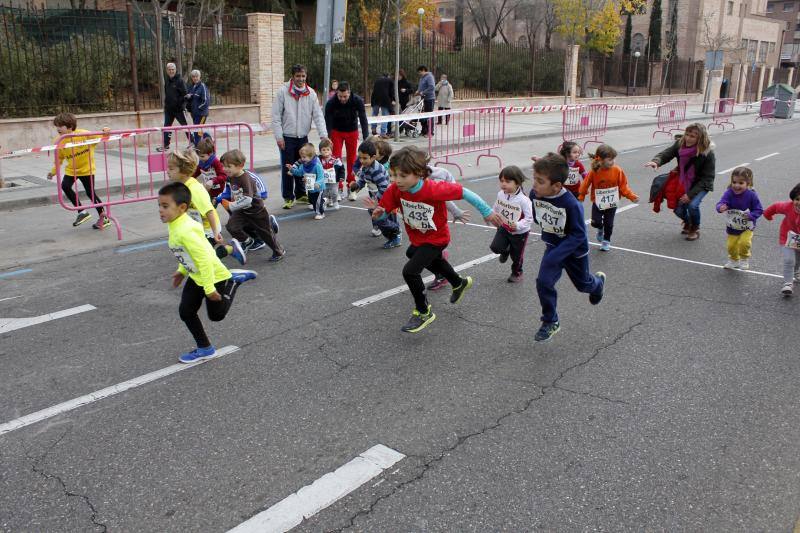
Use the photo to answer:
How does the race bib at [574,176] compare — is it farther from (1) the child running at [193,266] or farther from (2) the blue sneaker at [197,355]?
(2) the blue sneaker at [197,355]

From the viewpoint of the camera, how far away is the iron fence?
16.4 meters

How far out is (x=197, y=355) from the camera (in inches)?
200

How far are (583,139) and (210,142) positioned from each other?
52.7 ft

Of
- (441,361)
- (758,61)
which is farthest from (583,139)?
(758,61)

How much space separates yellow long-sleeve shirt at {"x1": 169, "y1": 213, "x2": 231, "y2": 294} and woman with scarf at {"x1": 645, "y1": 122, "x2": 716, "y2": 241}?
5.85m

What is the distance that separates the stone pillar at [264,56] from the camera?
2072 centimetres

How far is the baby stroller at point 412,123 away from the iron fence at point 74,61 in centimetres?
623

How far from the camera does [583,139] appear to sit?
2159 cm

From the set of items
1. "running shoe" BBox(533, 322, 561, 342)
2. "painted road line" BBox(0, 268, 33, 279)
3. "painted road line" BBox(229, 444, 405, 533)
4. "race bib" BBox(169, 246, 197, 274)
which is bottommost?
"painted road line" BBox(229, 444, 405, 533)

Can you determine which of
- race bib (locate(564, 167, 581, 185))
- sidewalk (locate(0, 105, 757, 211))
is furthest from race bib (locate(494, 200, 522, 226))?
sidewalk (locate(0, 105, 757, 211))

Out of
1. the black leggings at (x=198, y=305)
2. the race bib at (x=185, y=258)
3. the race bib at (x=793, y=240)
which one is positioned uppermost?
the race bib at (x=185, y=258)

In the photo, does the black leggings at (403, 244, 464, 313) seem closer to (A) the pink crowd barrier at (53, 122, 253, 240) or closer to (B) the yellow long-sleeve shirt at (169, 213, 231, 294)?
(B) the yellow long-sleeve shirt at (169, 213, 231, 294)

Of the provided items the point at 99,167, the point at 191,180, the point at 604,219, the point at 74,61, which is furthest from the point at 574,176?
the point at 74,61

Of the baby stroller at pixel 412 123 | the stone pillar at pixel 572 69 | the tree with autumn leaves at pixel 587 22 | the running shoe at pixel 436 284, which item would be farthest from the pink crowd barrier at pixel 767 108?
the running shoe at pixel 436 284
